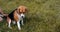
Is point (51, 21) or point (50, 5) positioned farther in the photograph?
point (50, 5)

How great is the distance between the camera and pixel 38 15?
7.86 meters

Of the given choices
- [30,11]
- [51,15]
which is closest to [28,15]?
[30,11]

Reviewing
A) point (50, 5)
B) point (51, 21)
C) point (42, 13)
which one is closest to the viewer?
point (51, 21)

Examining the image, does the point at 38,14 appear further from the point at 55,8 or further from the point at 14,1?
the point at 14,1

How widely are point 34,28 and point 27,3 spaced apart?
72.9 inches

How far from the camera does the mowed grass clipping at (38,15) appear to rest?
7160mm

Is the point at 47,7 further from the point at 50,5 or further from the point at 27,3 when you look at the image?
the point at 27,3

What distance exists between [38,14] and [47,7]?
0.78m

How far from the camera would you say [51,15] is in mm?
7910

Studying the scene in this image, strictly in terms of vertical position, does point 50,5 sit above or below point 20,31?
above

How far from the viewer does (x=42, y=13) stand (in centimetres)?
803

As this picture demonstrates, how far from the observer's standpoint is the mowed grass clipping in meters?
7.16

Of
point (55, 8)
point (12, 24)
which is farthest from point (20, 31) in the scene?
point (55, 8)

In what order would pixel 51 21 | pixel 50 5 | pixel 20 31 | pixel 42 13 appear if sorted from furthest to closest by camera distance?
pixel 50 5, pixel 42 13, pixel 51 21, pixel 20 31
